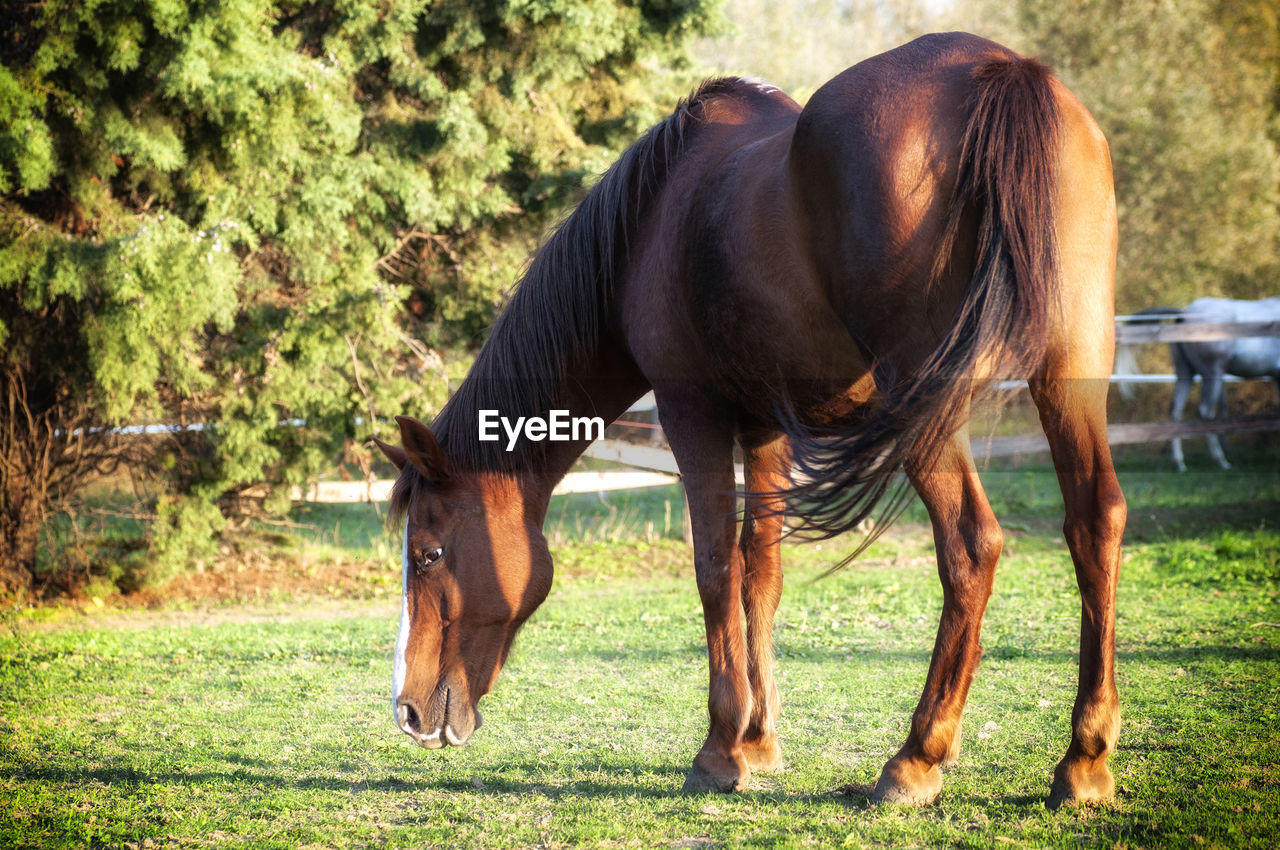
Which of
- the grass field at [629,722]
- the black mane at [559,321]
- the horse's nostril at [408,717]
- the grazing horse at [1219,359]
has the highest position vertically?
the grazing horse at [1219,359]

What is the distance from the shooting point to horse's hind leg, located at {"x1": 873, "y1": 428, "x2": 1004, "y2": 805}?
2.88 meters

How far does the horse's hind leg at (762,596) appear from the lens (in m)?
3.43

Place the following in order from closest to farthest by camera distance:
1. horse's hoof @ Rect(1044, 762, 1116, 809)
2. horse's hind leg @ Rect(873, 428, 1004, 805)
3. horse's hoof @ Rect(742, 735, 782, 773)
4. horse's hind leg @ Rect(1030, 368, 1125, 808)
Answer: horse's hind leg @ Rect(1030, 368, 1125, 808) < horse's hoof @ Rect(1044, 762, 1116, 809) < horse's hind leg @ Rect(873, 428, 1004, 805) < horse's hoof @ Rect(742, 735, 782, 773)

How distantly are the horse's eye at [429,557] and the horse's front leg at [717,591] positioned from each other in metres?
0.93

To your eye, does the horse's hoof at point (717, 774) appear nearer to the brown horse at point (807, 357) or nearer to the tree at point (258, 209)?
the brown horse at point (807, 357)

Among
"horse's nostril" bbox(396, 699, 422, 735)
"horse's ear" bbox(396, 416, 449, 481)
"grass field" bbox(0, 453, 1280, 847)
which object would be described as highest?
"horse's ear" bbox(396, 416, 449, 481)

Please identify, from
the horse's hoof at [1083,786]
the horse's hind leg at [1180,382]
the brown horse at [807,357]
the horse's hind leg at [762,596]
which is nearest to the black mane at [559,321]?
the brown horse at [807,357]

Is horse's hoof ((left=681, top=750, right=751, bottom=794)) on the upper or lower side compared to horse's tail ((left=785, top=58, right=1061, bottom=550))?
lower

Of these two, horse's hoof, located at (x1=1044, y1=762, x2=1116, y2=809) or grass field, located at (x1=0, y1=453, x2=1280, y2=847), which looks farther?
grass field, located at (x1=0, y1=453, x2=1280, y2=847)

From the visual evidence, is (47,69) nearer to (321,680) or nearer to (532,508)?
(321,680)

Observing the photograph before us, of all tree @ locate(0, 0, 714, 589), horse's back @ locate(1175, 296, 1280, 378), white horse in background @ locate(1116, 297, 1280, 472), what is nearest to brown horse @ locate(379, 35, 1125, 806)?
tree @ locate(0, 0, 714, 589)

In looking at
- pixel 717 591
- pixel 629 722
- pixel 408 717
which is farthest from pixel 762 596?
pixel 408 717

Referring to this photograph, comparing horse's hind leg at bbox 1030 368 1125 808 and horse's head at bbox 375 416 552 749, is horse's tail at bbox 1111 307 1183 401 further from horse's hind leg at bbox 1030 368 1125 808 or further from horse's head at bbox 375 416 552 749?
horse's head at bbox 375 416 552 749

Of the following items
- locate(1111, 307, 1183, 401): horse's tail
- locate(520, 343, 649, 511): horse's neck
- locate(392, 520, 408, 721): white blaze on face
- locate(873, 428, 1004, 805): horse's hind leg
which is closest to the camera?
locate(873, 428, 1004, 805): horse's hind leg
